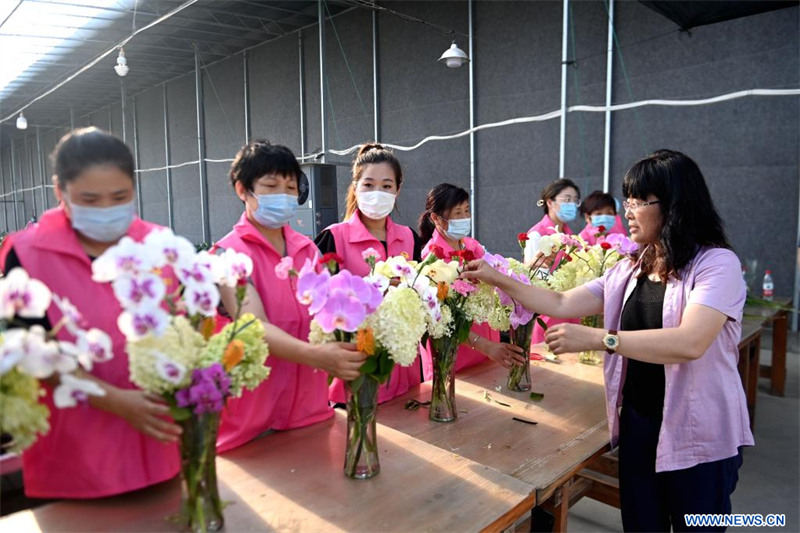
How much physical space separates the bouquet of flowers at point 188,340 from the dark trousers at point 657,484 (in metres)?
1.10

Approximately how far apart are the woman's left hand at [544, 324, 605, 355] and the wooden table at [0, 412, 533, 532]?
0.38m

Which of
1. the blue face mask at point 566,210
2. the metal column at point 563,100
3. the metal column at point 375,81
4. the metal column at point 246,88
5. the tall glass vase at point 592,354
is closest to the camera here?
the tall glass vase at point 592,354

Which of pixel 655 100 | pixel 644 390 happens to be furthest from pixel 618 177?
pixel 644 390

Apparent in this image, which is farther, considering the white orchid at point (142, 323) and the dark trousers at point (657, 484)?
the dark trousers at point (657, 484)

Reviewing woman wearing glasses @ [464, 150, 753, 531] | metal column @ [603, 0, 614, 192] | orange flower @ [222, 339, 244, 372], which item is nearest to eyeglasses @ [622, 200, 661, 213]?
woman wearing glasses @ [464, 150, 753, 531]

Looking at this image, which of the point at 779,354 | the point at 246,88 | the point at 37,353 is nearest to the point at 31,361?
the point at 37,353

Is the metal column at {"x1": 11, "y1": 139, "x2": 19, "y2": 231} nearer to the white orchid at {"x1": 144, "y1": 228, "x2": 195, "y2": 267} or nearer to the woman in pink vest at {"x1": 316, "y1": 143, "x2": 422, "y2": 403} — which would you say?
the woman in pink vest at {"x1": 316, "y1": 143, "x2": 422, "y2": 403}

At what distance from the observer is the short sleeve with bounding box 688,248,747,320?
1329 millimetres

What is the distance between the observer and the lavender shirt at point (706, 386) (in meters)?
1.36

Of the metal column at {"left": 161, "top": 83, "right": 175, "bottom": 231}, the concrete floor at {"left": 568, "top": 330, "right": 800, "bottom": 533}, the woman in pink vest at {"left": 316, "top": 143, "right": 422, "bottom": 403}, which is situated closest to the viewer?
the woman in pink vest at {"left": 316, "top": 143, "right": 422, "bottom": 403}

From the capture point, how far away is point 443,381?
1.60 m

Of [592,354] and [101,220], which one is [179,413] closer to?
[101,220]

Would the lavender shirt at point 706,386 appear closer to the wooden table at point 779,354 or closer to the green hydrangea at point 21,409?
the green hydrangea at point 21,409

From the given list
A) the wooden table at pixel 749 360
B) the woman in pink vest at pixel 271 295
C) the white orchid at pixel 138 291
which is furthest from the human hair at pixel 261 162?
the wooden table at pixel 749 360
